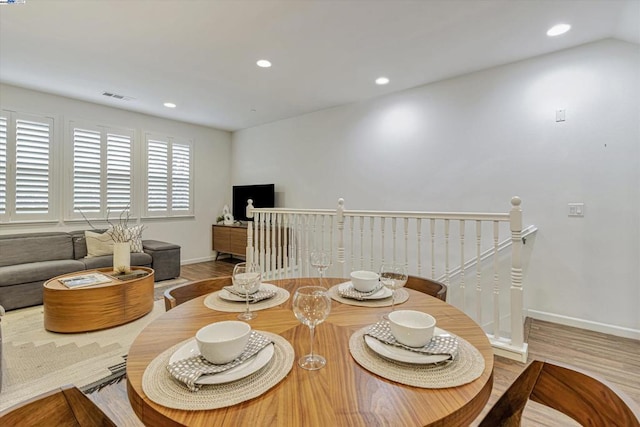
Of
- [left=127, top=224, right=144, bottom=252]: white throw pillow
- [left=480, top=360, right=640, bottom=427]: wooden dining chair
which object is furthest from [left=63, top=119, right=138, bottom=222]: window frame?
[left=480, top=360, right=640, bottom=427]: wooden dining chair

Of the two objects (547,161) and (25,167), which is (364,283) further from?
(25,167)

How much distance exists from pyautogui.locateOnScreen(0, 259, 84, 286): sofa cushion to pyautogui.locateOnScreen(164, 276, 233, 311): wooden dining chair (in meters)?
2.84

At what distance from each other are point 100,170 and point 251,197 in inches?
92.0

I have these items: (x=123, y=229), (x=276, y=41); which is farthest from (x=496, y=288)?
(x=123, y=229)

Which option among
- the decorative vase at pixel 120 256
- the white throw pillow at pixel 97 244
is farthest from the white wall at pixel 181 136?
the decorative vase at pixel 120 256

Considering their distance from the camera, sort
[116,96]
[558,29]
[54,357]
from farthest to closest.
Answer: [116,96] → [558,29] → [54,357]

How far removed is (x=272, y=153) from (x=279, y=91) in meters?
1.67

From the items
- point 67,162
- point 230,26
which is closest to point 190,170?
point 67,162

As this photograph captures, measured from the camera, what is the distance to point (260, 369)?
748 mm

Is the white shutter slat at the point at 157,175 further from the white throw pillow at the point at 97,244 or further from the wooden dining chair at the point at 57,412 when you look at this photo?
the wooden dining chair at the point at 57,412

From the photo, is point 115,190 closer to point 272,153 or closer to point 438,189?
point 272,153

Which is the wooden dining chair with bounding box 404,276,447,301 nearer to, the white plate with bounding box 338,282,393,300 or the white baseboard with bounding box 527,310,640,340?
the white plate with bounding box 338,282,393,300

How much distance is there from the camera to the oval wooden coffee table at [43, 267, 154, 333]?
2.59 meters

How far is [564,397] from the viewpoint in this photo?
79 centimetres
